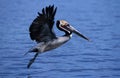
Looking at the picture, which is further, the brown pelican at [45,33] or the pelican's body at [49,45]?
the pelican's body at [49,45]

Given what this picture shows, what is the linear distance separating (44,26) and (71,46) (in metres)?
4.41

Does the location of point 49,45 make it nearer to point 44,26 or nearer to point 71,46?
point 44,26

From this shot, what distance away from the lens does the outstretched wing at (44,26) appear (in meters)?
10.2

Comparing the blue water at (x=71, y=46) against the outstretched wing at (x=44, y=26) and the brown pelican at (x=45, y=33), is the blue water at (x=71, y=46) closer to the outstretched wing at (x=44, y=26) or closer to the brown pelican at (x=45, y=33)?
the brown pelican at (x=45, y=33)

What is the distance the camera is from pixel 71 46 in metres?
14.8

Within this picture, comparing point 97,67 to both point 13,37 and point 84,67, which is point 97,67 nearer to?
point 84,67

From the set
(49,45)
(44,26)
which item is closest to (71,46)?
(49,45)

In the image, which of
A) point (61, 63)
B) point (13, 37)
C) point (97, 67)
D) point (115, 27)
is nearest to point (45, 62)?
point (61, 63)

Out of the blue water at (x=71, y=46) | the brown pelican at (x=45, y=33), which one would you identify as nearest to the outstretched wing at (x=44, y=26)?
the brown pelican at (x=45, y=33)

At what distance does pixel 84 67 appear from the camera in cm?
1232

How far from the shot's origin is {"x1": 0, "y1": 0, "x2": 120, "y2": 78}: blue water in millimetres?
11922

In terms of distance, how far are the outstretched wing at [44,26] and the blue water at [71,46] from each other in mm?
993

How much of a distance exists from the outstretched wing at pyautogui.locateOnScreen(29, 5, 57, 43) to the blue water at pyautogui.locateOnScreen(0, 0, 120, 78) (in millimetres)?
993

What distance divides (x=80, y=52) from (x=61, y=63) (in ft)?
4.65
